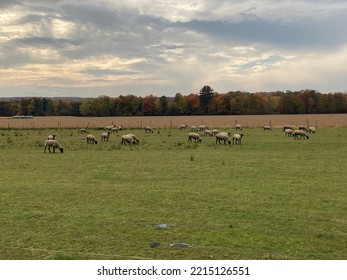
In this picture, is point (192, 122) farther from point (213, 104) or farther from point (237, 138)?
point (237, 138)

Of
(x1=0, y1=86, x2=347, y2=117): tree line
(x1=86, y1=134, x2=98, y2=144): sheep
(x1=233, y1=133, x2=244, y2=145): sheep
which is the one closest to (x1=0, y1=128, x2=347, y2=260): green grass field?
(x1=233, y1=133, x2=244, y2=145): sheep

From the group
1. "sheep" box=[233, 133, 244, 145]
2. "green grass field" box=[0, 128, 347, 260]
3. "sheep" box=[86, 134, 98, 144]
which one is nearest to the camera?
"green grass field" box=[0, 128, 347, 260]

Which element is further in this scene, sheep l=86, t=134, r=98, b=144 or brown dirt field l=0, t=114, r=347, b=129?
brown dirt field l=0, t=114, r=347, b=129

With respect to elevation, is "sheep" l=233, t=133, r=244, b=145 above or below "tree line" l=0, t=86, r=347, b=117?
below

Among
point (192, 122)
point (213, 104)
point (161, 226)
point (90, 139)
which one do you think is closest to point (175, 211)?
point (161, 226)

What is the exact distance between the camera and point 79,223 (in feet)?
35.3

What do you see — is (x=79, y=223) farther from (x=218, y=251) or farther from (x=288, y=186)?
(x=288, y=186)

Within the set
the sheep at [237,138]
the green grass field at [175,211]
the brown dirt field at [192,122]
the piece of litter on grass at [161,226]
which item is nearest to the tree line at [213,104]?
the brown dirt field at [192,122]

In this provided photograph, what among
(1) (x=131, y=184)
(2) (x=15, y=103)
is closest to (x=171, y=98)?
(2) (x=15, y=103)

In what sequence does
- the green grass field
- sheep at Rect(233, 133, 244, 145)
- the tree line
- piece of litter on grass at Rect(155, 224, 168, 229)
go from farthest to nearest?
the tree line
sheep at Rect(233, 133, 244, 145)
piece of litter on grass at Rect(155, 224, 168, 229)
the green grass field

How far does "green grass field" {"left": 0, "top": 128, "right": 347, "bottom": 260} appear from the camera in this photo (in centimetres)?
862

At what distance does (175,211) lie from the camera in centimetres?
1204

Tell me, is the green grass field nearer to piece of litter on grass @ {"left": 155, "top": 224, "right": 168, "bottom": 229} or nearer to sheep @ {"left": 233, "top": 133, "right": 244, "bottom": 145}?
piece of litter on grass @ {"left": 155, "top": 224, "right": 168, "bottom": 229}

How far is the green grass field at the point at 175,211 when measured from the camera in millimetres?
8625
